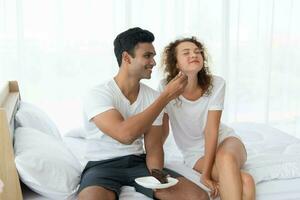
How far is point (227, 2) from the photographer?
3363mm

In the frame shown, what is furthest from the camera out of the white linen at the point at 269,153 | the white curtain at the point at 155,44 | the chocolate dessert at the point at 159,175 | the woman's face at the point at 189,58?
the white curtain at the point at 155,44

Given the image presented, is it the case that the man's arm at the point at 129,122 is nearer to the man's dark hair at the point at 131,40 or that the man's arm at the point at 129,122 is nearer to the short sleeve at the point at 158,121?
the short sleeve at the point at 158,121

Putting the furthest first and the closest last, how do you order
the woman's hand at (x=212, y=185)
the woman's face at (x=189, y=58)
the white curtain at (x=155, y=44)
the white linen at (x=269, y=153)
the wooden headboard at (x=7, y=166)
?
the white curtain at (x=155, y=44) < the woman's face at (x=189, y=58) < the white linen at (x=269, y=153) < the woman's hand at (x=212, y=185) < the wooden headboard at (x=7, y=166)

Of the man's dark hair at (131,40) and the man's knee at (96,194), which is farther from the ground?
the man's dark hair at (131,40)

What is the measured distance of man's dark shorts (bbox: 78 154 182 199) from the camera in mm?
1562

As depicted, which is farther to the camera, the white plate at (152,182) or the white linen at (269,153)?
the white linen at (269,153)

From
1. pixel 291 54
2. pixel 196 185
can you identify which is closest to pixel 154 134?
pixel 196 185

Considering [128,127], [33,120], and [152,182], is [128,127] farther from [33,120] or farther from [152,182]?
[33,120]

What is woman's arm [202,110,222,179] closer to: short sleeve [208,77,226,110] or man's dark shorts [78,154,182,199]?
short sleeve [208,77,226,110]

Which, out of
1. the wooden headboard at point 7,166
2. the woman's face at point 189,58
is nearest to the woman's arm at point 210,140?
the woman's face at point 189,58

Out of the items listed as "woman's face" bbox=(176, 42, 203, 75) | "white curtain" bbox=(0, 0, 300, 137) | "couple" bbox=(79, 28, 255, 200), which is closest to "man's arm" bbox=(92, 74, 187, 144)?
"couple" bbox=(79, 28, 255, 200)

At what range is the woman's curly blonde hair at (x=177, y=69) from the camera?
1.93 meters

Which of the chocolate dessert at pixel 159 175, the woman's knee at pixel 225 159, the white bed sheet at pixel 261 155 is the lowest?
the white bed sheet at pixel 261 155

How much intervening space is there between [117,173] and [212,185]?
1.25 feet
